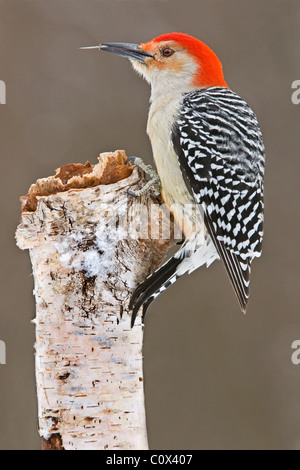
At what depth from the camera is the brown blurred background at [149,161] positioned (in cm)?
452

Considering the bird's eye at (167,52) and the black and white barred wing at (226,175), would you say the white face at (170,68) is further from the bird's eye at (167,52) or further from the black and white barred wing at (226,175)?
the black and white barred wing at (226,175)

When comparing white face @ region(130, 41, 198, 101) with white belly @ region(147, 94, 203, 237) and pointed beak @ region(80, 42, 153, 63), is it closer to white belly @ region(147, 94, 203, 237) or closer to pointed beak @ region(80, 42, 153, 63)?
pointed beak @ region(80, 42, 153, 63)

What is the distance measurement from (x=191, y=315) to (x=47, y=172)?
5.63 ft

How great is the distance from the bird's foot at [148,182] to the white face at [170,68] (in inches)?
24.8

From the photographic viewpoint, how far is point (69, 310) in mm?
2193

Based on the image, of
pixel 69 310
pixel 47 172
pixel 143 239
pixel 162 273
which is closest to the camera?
pixel 69 310

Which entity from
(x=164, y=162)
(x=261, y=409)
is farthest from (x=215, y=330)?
(x=164, y=162)

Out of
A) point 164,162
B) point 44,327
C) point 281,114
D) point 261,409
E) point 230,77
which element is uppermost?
point 230,77

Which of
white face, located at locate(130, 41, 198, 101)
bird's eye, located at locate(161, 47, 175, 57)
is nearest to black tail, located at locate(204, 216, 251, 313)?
white face, located at locate(130, 41, 198, 101)

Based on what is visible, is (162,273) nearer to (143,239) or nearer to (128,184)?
(143,239)

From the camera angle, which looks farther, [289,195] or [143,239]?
[289,195]

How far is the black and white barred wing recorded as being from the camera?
276cm

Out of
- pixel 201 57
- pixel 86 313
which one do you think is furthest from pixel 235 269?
pixel 201 57

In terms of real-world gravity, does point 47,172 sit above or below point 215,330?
above
